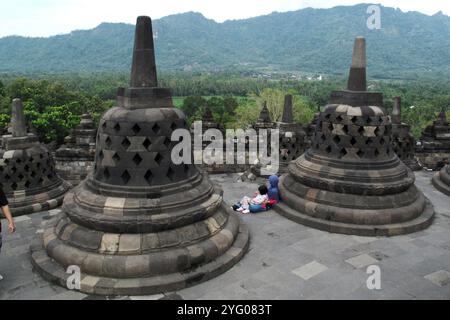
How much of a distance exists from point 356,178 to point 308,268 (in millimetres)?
2838

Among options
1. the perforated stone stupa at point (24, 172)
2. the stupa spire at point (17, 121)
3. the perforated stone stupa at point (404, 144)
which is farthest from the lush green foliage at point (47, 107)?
the perforated stone stupa at point (404, 144)

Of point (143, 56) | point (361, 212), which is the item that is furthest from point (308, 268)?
point (143, 56)

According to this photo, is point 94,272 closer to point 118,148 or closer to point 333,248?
point 118,148

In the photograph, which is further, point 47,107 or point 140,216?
point 47,107

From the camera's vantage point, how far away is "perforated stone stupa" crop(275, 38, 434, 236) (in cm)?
785

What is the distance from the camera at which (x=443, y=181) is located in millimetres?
11227

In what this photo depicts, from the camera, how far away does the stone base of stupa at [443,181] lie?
426 inches

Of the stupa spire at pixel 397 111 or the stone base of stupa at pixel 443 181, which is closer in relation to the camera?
the stone base of stupa at pixel 443 181

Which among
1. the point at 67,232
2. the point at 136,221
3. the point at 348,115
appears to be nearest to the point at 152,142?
the point at 136,221

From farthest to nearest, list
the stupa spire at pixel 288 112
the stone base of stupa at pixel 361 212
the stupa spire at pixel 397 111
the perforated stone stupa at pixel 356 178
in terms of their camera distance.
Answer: the stupa spire at pixel 397 111 < the stupa spire at pixel 288 112 < the perforated stone stupa at pixel 356 178 < the stone base of stupa at pixel 361 212

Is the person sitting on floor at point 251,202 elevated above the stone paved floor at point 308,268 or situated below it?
above

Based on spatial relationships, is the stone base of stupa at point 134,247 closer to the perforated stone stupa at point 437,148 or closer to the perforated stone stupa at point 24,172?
the perforated stone stupa at point 24,172

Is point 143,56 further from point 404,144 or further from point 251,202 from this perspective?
point 404,144

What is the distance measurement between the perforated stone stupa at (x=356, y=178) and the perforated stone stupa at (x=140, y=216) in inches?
97.4
